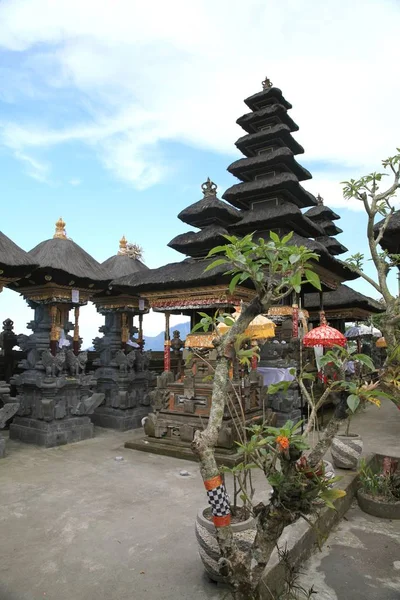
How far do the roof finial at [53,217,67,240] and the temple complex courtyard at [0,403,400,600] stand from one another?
6.85 meters

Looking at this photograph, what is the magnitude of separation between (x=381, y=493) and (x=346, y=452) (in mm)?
919

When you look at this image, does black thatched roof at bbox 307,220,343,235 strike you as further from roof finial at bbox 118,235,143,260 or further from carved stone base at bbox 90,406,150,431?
carved stone base at bbox 90,406,150,431

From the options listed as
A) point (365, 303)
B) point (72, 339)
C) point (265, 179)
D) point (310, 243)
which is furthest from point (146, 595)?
point (365, 303)

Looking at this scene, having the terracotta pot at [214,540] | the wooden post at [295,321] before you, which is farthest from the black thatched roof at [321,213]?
the terracotta pot at [214,540]

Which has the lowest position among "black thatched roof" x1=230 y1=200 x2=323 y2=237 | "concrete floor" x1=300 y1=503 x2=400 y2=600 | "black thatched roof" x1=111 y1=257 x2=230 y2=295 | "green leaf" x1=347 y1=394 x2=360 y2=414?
"concrete floor" x1=300 y1=503 x2=400 y2=600

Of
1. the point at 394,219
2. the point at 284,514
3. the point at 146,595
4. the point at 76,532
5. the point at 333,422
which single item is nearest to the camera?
the point at 284,514

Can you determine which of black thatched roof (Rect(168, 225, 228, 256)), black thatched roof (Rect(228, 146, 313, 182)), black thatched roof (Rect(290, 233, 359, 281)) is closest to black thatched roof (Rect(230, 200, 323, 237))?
black thatched roof (Rect(290, 233, 359, 281))

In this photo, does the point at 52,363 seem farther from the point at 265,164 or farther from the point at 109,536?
the point at 265,164

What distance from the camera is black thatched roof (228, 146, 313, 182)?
1831 centimetres

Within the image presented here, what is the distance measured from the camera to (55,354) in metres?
12.5

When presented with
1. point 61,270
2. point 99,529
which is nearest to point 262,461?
point 99,529

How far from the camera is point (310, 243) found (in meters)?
14.4

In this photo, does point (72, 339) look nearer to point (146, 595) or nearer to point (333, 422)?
point (146, 595)

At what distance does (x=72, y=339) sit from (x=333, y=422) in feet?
39.2
